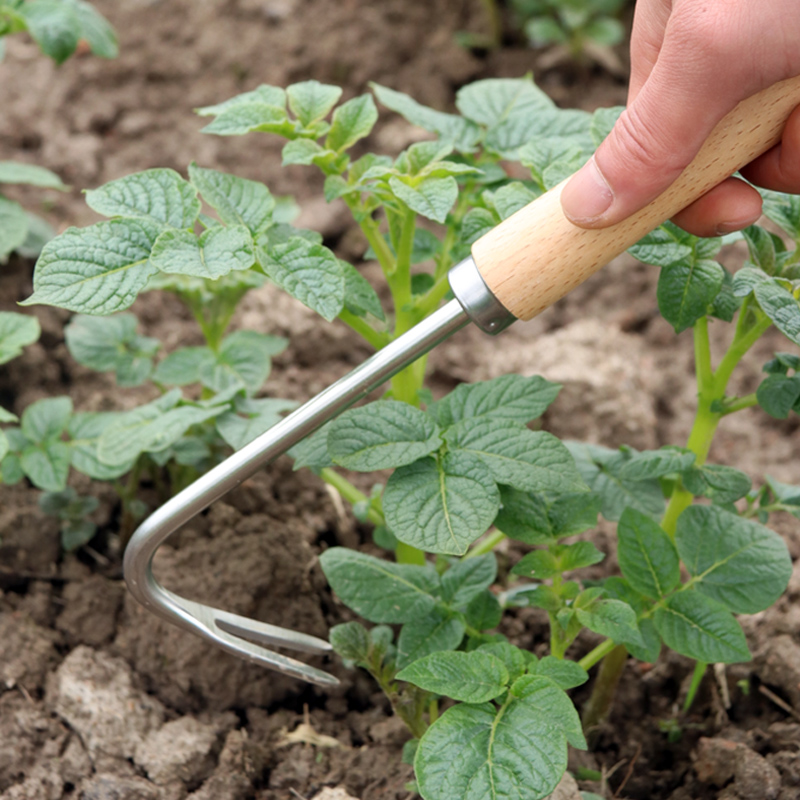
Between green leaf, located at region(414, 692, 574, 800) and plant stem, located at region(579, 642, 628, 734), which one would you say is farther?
plant stem, located at region(579, 642, 628, 734)

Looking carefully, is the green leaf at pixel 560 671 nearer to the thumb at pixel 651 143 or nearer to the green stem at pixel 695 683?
the green stem at pixel 695 683

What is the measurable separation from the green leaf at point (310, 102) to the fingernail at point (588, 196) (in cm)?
47

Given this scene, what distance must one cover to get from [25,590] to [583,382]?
48.3 inches

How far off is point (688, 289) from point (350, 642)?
2.30 feet

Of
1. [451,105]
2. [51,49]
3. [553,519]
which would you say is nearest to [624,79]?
[451,105]

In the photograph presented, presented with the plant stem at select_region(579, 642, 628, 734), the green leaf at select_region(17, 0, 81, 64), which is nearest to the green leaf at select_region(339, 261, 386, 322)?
the plant stem at select_region(579, 642, 628, 734)

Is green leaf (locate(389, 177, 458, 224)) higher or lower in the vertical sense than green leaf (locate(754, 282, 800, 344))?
higher

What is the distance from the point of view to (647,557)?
1.27 meters

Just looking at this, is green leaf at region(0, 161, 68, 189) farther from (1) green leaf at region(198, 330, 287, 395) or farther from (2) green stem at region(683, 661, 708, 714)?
(2) green stem at region(683, 661, 708, 714)

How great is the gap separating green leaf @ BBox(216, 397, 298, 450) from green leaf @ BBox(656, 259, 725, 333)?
2.03 ft

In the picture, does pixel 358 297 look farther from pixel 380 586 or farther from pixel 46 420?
pixel 46 420

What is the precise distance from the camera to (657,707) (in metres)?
1.55

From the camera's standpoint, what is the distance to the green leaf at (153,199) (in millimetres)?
1199

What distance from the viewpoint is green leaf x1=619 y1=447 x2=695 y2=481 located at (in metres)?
1.27
